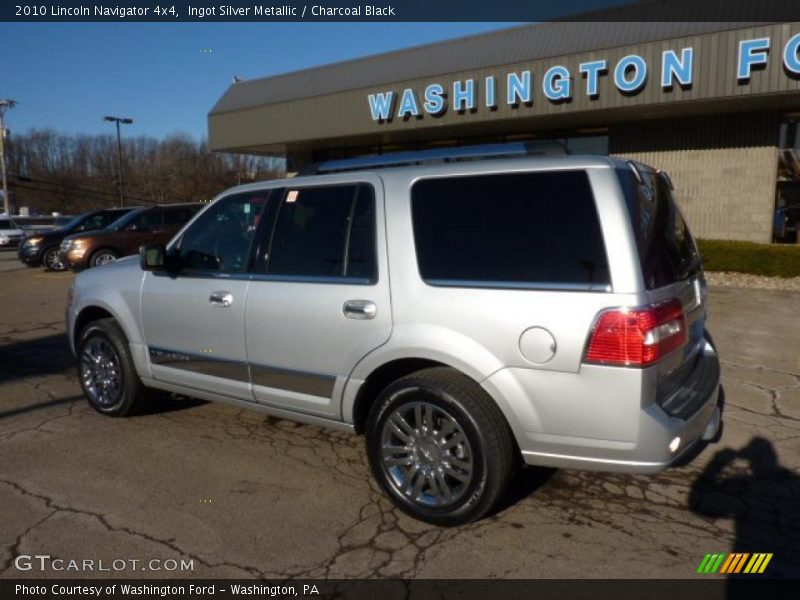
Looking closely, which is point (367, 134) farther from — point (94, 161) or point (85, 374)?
point (94, 161)

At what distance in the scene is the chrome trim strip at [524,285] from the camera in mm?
2875

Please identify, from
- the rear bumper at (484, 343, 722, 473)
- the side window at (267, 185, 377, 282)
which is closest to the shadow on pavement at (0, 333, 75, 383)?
the side window at (267, 185, 377, 282)

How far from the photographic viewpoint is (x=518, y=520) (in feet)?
11.2

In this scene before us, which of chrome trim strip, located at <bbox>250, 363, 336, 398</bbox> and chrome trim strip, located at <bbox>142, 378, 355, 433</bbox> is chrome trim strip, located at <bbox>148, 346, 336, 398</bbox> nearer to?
chrome trim strip, located at <bbox>250, 363, 336, 398</bbox>

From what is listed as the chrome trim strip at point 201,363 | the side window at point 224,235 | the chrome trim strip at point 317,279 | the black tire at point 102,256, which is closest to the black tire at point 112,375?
the chrome trim strip at point 201,363

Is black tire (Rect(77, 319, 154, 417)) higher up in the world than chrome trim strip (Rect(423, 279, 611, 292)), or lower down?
lower down

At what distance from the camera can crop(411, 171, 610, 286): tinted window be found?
2967 millimetres

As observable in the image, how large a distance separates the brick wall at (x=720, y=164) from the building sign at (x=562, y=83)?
2701mm

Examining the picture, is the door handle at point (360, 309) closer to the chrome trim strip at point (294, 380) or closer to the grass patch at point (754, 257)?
the chrome trim strip at point (294, 380)

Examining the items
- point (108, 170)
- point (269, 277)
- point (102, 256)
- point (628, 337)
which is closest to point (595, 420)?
point (628, 337)

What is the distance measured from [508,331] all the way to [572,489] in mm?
1349

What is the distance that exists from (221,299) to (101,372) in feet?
5.46
